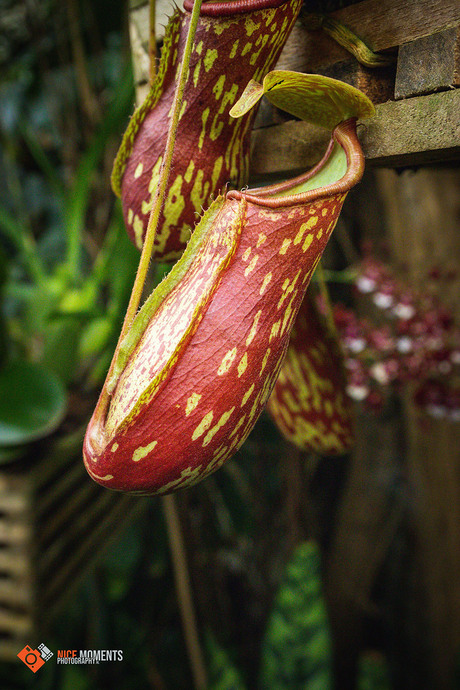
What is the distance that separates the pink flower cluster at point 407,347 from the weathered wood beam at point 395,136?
393 millimetres

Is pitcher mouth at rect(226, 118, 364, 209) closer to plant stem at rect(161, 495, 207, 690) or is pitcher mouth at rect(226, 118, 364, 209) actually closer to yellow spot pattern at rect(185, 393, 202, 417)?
yellow spot pattern at rect(185, 393, 202, 417)

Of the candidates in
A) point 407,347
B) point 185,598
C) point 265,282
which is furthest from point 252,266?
point 185,598

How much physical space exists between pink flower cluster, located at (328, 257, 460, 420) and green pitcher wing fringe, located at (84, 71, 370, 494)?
0.46 m

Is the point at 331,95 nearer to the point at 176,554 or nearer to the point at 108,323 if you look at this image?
the point at 108,323

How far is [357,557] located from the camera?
3.97 ft

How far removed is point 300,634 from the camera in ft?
2.78

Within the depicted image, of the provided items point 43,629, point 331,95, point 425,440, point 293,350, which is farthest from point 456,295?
point 43,629

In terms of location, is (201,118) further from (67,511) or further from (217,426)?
(67,511)

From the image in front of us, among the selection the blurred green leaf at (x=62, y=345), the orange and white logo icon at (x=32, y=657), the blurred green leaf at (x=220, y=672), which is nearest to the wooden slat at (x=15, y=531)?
the orange and white logo icon at (x=32, y=657)

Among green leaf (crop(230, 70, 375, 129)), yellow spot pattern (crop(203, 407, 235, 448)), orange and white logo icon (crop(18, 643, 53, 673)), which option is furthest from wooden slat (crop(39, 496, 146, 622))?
green leaf (crop(230, 70, 375, 129))

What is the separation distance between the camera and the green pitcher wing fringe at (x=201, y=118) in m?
0.32

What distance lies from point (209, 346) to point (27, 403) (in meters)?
0.55

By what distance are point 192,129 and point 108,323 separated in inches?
22.6

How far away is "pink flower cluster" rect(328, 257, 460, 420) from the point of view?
2.44ft
